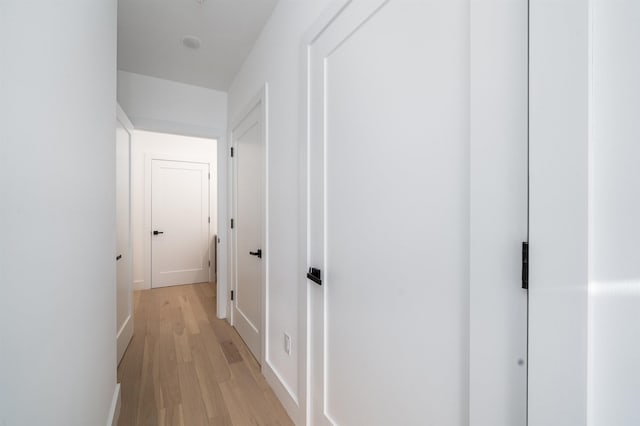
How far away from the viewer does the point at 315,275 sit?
4.28ft

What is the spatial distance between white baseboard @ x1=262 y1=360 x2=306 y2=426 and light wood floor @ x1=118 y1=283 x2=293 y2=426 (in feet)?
0.14

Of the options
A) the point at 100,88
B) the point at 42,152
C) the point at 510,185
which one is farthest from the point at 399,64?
the point at 100,88

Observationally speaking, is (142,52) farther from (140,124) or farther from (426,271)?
(426,271)

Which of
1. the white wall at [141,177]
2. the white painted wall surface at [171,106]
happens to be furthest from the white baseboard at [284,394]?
the white wall at [141,177]

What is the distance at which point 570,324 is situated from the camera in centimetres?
49

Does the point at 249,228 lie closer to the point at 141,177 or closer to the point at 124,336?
the point at 124,336

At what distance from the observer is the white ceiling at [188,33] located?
1817mm

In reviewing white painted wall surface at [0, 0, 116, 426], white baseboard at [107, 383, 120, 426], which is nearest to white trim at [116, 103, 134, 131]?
white painted wall surface at [0, 0, 116, 426]

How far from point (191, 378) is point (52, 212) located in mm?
1721

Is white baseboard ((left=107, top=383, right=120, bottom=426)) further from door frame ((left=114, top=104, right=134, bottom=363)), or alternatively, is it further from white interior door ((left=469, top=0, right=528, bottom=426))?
white interior door ((left=469, top=0, right=528, bottom=426))

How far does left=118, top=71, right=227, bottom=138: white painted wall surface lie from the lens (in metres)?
2.64

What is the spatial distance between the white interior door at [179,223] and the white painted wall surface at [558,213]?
15.4 feet

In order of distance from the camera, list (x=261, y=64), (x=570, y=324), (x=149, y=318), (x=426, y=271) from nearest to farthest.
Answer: (x=570, y=324)
(x=426, y=271)
(x=261, y=64)
(x=149, y=318)

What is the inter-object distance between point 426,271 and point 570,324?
33cm
